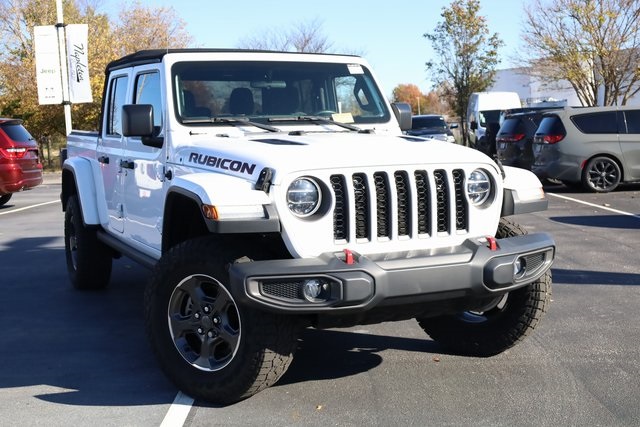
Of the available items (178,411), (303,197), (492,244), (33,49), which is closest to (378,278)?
(303,197)

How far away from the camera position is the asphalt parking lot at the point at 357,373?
438 centimetres

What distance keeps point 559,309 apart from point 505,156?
12384 mm

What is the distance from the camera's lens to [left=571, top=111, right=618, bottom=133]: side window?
16.0m

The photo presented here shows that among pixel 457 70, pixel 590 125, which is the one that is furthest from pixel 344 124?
pixel 457 70

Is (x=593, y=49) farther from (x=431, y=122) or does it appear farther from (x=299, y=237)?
(x=299, y=237)

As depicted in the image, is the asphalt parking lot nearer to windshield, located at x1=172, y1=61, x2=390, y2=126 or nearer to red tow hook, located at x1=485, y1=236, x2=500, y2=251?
red tow hook, located at x1=485, y1=236, x2=500, y2=251

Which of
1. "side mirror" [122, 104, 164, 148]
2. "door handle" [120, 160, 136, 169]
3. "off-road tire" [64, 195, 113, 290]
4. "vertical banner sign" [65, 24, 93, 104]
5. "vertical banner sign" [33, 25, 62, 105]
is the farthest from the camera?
"vertical banner sign" [33, 25, 62, 105]

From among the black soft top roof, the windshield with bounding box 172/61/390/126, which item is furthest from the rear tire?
the black soft top roof

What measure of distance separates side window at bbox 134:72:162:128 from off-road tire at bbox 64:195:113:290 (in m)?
1.60

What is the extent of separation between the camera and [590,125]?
16.1 metres

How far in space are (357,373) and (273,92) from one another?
2100mm

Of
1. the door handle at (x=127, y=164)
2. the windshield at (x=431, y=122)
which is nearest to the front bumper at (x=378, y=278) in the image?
the door handle at (x=127, y=164)

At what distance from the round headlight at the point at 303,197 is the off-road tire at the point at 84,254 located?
3.50m

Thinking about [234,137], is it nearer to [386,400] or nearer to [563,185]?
[386,400]
